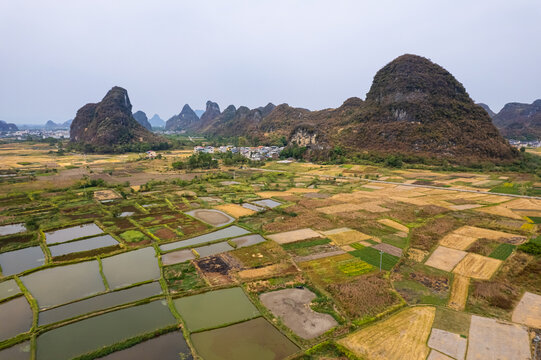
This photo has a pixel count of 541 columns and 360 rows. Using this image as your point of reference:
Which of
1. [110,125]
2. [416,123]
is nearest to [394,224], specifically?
[416,123]

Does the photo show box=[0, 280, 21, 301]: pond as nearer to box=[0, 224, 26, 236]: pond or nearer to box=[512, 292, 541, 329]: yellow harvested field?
box=[0, 224, 26, 236]: pond

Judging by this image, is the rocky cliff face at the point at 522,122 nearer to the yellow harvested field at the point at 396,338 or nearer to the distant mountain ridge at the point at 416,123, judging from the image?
the distant mountain ridge at the point at 416,123

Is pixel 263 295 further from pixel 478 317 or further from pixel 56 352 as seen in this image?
pixel 478 317

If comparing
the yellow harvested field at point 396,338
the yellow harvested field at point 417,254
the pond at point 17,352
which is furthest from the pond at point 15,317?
the yellow harvested field at point 417,254

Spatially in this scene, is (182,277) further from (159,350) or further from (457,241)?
(457,241)

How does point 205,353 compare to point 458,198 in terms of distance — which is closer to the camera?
point 205,353

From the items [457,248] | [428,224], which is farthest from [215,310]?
[428,224]
